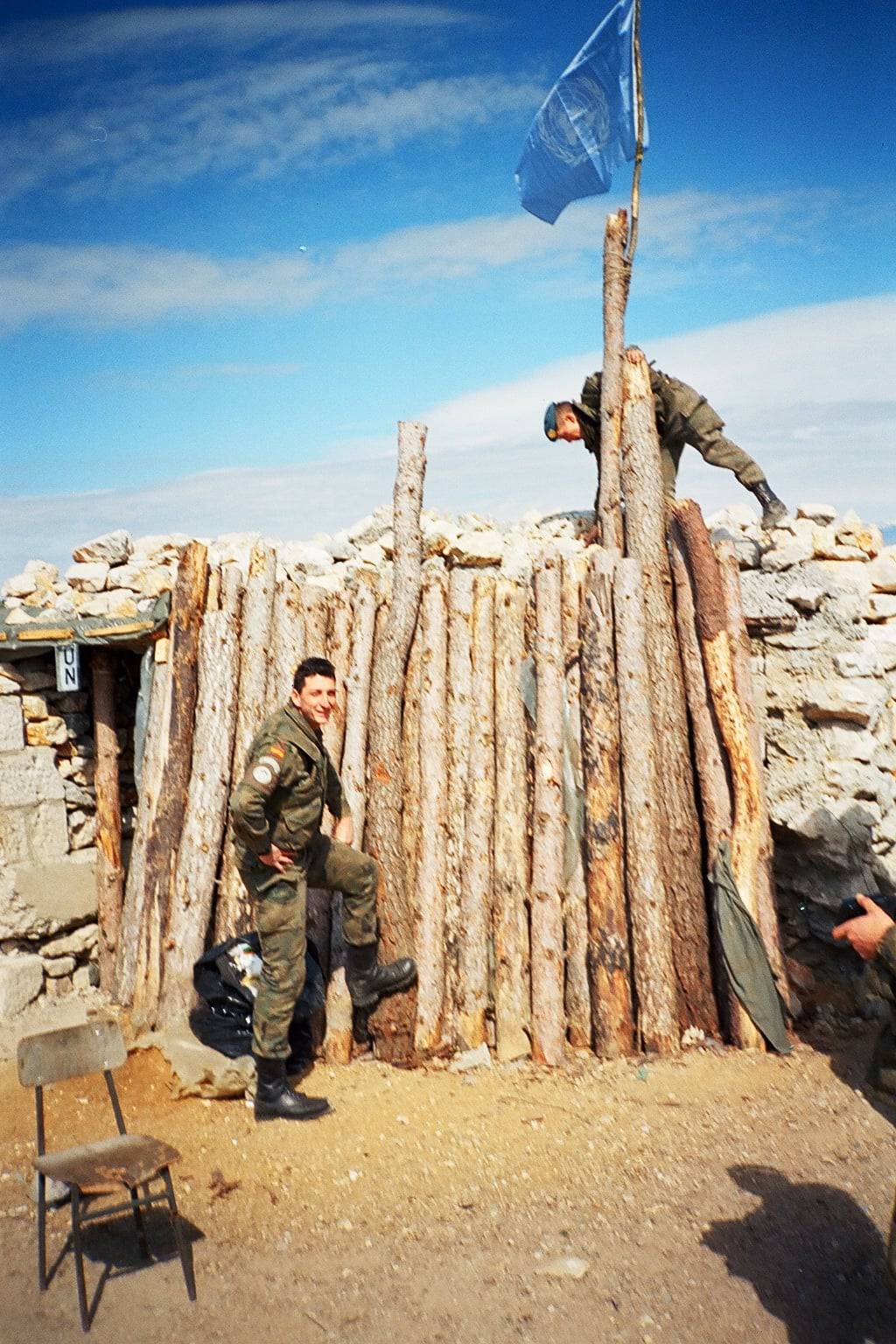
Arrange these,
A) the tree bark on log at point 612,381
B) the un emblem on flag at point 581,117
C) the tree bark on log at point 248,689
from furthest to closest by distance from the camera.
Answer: the un emblem on flag at point 581,117
the tree bark on log at point 612,381
the tree bark on log at point 248,689

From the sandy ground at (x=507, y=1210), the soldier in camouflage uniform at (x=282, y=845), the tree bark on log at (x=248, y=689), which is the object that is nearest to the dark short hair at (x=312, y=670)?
the soldier in camouflage uniform at (x=282, y=845)

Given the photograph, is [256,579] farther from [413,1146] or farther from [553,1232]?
[553,1232]

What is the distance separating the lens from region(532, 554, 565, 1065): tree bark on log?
252 inches

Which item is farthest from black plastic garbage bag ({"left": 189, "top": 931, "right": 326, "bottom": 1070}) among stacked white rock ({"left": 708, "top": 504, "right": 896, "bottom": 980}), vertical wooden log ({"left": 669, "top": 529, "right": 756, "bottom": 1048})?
stacked white rock ({"left": 708, "top": 504, "right": 896, "bottom": 980})

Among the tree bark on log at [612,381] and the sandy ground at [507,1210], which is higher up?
the tree bark on log at [612,381]

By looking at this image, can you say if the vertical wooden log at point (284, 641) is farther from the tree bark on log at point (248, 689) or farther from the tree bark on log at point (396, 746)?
the tree bark on log at point (396, 746)

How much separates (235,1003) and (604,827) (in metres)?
2.32

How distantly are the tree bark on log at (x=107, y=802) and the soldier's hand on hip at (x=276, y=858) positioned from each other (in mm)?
2641

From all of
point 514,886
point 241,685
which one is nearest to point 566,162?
point 241,685

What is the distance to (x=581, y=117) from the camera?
26.2 feet

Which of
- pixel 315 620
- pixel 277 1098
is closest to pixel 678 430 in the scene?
pixel 315 620

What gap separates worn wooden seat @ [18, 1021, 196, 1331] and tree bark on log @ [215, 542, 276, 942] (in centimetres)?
192

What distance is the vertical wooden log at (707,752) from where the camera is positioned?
6441 mm

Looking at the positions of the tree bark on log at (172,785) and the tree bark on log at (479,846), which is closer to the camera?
the tree bark on log at (479,846)
